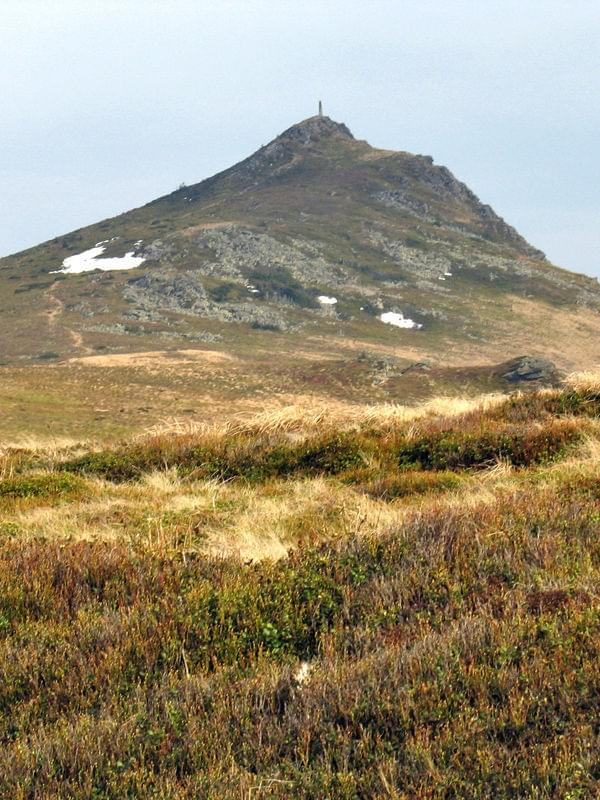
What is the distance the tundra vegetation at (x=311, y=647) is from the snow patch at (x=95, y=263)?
147146mm

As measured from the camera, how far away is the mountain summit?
11631 cm

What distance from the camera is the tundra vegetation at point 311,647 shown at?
3320 millimetres

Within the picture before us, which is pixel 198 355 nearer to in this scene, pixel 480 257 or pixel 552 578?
pixel 552 578

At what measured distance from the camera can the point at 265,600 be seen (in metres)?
5.22

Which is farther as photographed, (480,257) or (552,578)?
(480,257)

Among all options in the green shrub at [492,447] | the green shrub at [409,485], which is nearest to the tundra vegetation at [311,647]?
the green shrub at [409,485]

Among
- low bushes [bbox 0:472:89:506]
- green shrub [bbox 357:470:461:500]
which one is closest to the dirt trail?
low bushes [bbox 0:472:89:506]

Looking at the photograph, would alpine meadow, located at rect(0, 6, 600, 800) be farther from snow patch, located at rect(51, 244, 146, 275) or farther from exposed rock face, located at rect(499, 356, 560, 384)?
snow patch, located at rect(51, 244, 146, 275)

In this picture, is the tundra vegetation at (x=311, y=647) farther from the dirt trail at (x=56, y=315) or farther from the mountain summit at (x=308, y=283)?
the mountain summit at (x=308, y=283)

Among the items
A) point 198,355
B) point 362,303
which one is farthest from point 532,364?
point 362,303

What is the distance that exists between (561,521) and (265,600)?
2901 millimetres

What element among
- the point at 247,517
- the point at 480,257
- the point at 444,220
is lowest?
the point at 247,517

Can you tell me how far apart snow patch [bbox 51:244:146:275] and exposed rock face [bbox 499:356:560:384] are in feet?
351

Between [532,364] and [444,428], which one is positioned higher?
[444,428]
